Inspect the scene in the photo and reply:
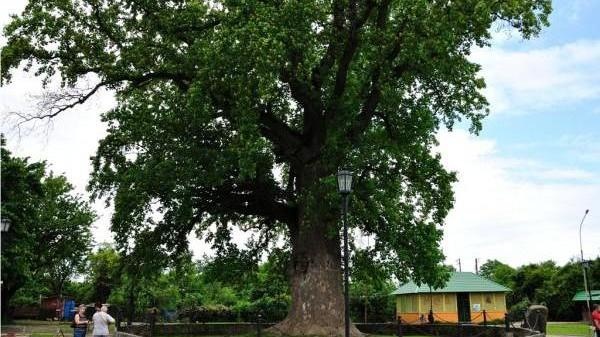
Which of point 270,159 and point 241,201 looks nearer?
point 270,159

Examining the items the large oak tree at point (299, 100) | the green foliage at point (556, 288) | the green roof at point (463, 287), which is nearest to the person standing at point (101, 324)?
the large oak tree at point (299, 100)

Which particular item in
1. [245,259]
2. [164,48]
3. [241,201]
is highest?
[164,48]

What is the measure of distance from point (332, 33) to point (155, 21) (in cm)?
577

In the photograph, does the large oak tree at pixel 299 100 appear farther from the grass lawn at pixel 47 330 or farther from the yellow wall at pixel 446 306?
the yellow wall at pixel 446 306

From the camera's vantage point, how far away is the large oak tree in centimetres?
1766

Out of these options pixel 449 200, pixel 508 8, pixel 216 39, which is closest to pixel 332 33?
pixel 216 39

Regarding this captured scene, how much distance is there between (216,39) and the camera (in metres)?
17.5

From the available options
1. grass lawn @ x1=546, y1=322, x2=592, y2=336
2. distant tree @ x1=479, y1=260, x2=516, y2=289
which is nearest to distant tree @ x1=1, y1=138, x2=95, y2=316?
grass lawn @ x1=546, y1=322, x2=592, y2=336

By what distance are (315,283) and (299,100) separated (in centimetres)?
620

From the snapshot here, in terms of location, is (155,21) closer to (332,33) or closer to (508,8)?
(332,33)

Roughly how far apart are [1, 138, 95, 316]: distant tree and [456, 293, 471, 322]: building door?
1099 inches

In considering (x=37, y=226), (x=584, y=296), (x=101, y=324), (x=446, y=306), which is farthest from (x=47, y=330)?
(x=584, y=296)

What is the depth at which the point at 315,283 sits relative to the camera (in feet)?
65.7

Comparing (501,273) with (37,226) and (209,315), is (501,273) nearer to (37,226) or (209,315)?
(209,315)
